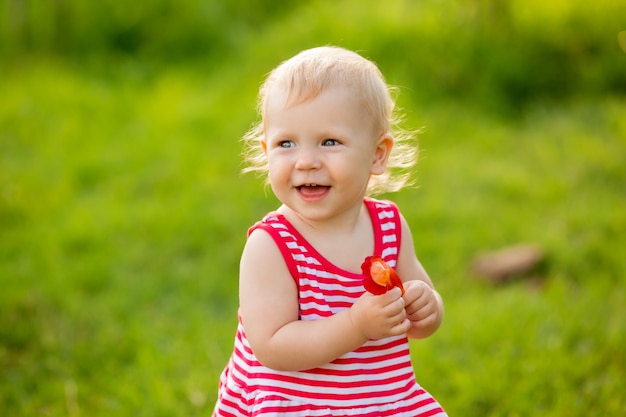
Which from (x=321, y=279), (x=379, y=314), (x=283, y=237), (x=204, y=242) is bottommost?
(x=379, y=314)

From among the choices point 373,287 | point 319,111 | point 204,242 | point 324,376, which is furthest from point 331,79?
point 204,242

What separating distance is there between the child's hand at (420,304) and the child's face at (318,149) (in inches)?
9.8

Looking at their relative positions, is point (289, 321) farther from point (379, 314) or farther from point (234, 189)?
point (234, 189)

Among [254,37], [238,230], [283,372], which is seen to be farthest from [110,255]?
[254,37]

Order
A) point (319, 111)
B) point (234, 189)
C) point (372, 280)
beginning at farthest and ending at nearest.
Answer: point (234, 189)
point (319, 111)
point (372, 280)

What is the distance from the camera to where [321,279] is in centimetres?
193

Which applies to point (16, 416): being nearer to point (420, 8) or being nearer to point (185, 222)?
point (185, 222)

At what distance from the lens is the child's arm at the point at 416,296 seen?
1.93m

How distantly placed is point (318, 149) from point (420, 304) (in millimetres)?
430

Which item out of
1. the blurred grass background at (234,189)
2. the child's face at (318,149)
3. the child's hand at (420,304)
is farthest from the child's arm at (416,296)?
the blurred grass background at (234,189)

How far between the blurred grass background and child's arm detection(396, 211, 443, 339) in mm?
897

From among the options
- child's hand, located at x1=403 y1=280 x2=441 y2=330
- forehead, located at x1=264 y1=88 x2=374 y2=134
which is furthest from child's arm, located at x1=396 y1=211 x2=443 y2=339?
forehead, located at x1=264 y1=88 x2=374 y2=134

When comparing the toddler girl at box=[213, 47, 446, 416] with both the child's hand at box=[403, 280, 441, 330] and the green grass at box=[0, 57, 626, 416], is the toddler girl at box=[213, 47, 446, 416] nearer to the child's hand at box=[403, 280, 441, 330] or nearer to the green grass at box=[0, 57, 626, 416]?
the child's hand at box=[403, 280, 441, 330]

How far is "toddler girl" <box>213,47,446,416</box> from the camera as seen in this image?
73.0 inches
